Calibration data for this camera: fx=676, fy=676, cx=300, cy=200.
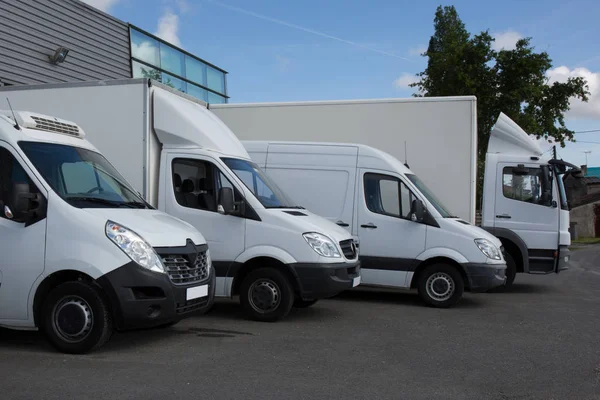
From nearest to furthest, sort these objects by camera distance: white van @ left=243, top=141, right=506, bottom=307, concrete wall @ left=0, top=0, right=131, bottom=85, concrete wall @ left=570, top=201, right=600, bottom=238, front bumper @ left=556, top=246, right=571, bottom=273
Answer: white van @ left=243, top=141, right=506, bottom=307
front bumper @ left=556, top=246, right=571, bottom=273
concrete wall @ left=0, top=0, right=131, bottom=85
concrete wall @ left=570, top=201, right=600, bottom=238

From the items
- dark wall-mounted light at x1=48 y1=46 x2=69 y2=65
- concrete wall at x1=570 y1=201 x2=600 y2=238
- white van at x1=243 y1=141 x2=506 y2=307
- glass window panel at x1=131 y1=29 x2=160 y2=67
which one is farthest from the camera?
concrete wall at x1=570 y1=201 x2=600 y2=238

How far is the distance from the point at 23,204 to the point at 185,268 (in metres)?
1.67

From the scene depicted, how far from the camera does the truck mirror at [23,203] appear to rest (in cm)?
637

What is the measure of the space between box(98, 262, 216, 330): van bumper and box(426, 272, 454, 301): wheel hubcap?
494cm

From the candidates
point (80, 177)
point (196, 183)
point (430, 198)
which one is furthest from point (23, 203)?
point (430, 198)

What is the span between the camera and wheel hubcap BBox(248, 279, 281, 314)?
8594mm

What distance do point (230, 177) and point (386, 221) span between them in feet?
9.64

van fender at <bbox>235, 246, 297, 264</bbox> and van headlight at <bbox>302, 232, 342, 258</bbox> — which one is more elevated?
van headlight at <bbox>302, 232, 342, 258</bbox>

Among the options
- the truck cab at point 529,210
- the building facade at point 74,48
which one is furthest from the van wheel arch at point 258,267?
the building facade at point 74,48

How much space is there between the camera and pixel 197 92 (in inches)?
882

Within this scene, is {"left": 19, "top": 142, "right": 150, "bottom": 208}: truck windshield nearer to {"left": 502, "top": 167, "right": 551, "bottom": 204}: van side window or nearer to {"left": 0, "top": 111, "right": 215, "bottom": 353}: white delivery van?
{"left": 0, "top": 111, "right": 215, "bottom": 353}: white delivery van

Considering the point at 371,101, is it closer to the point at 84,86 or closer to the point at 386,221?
the point at 386,221

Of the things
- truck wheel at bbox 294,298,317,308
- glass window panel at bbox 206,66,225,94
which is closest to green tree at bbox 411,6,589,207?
glass window panel at bbox 206,66,225,94

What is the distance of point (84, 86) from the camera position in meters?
9.12
